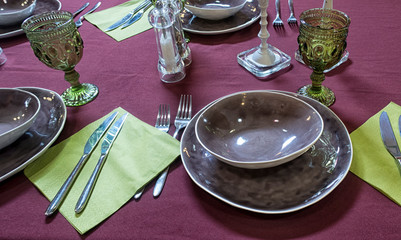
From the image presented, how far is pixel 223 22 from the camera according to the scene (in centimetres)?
89

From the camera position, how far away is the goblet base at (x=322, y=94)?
24.9 inches

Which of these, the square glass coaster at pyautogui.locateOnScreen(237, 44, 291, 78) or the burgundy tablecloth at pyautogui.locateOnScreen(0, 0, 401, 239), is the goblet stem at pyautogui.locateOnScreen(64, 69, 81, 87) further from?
the square glass coaster at pyautogui.locateOnScreen(237, 44, 291, 78)

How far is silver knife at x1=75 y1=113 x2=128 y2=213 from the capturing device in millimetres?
491

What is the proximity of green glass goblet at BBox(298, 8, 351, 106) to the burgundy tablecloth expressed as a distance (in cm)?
3

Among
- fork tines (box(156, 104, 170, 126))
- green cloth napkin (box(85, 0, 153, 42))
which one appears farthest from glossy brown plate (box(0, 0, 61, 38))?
fork tines (box(156, 104, 170, 126))

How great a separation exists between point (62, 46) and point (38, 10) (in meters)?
0.47

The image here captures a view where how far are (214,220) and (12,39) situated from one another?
33.3 inches

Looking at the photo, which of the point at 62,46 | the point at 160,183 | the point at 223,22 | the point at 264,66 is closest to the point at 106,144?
the point at 160,183

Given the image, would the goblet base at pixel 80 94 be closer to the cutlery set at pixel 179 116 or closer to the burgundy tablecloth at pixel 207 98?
the burgundy tablecloth at pixel 207 98

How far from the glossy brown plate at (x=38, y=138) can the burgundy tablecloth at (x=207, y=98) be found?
→ 2cm

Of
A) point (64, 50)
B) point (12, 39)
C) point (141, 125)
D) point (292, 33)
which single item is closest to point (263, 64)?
point (292, 33)

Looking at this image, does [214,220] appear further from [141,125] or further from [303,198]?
[141,125]

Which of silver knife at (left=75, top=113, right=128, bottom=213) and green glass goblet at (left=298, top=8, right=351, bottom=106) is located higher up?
green glass goblet at (left=298, top=8, right=351, bottom=106)

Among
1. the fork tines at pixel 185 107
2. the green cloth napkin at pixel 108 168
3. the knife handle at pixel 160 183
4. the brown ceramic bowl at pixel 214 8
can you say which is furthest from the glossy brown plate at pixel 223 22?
the knife handle at pixel 160 183
